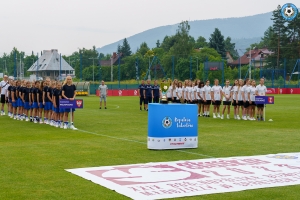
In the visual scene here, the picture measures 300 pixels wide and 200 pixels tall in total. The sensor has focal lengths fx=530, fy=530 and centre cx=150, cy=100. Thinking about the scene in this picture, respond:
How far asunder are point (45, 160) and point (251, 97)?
14464mm

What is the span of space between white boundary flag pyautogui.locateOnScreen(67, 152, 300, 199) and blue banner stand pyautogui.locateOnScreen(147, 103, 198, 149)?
1993 mm

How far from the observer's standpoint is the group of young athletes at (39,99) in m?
19.5

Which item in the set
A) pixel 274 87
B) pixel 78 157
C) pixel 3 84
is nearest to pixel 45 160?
pixel 78 157

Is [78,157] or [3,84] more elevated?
[3,84]

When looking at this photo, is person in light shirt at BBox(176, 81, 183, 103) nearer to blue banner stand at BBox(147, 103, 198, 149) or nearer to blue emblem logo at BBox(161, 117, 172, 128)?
blue banner stand at BBox(147, 103, 198, 149)

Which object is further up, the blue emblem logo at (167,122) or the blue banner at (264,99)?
the blue banner at (264,99)

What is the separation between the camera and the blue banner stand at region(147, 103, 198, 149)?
43.3 feet

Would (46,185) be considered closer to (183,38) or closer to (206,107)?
(206,107)

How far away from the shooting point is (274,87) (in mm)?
68812

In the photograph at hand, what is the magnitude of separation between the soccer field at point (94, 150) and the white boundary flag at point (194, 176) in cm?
33

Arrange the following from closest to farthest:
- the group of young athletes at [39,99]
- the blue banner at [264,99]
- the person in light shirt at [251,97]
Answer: the group of young athletes at [39,99]
the blue banner at [264,99]
the person in light shirt at [251,97]

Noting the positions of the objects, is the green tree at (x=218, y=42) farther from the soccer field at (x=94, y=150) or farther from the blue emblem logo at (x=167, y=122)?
the blue emblem logo at (x=167, y=122)

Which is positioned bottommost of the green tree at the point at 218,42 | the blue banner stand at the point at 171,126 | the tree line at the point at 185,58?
the blue banner stand at the point at 171,126

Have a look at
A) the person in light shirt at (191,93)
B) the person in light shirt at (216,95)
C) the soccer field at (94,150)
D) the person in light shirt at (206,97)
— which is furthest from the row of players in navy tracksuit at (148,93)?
the soccer field at (94,150)
